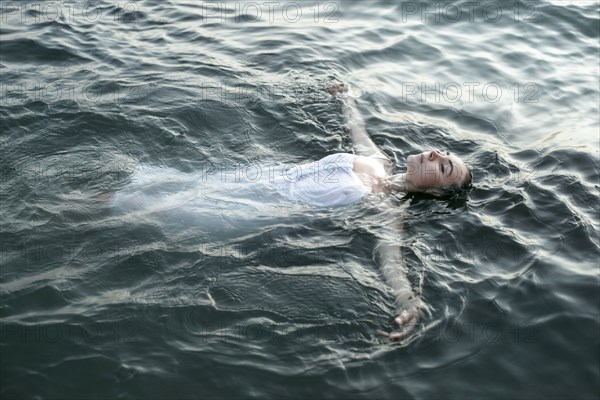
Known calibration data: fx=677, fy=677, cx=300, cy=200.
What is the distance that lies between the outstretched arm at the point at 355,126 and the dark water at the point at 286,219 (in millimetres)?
207

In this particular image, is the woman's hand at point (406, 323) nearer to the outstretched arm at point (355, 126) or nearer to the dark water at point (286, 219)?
the dark water at point (286, 219)

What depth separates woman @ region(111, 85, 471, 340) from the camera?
6887 mm

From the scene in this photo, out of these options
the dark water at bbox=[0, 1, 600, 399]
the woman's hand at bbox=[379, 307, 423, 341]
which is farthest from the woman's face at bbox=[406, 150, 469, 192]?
the woman's hand at bbox=[379, 307, 423, 341]

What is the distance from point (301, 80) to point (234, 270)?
4.47 metres

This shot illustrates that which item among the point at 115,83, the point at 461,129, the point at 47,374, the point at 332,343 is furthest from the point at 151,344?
the point at 461,129

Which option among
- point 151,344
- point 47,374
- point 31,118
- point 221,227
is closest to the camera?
point 47,374

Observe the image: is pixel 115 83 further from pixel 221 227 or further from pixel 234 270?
pixel 234 270

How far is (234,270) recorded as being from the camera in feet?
21.1

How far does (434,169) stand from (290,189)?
165 cm

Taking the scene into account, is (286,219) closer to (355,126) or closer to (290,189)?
(290,189)

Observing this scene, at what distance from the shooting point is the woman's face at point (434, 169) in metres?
7.57

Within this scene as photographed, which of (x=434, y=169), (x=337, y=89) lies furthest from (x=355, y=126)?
(x=434, y=169)

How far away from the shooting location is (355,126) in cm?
882

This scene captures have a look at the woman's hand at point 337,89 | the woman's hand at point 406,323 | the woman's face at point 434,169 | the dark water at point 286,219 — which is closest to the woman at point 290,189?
the woman's face at point 434,169
